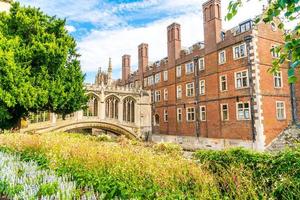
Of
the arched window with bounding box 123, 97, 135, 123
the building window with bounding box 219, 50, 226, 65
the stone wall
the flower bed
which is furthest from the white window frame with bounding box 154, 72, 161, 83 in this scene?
the flower bed

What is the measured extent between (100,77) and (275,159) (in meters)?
50.8

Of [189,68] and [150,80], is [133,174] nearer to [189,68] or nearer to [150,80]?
[189,68]

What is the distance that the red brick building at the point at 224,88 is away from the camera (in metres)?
22.2

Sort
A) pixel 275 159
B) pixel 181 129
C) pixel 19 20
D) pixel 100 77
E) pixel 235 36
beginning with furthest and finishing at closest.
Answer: pixel 100 77 → pixel 181 129 → pixel 235 36 → pixel 19 20 → pixel 275 159

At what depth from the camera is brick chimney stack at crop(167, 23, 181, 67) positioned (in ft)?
108

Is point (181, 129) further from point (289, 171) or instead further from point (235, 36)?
point (289, 171)

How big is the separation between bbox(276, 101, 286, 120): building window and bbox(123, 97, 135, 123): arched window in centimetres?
1965

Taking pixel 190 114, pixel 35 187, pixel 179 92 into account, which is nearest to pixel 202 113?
pixel 190 114

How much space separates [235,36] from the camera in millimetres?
24047

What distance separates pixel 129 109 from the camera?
123 ft

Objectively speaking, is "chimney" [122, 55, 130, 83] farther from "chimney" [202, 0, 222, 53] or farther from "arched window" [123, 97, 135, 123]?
"chimney" [202, 0, 222, 53]

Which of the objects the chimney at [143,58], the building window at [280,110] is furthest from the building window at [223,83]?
the chimney at [143,58]

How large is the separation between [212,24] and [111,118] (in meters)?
17.4

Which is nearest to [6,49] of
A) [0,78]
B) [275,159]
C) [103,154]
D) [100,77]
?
[0,78]
